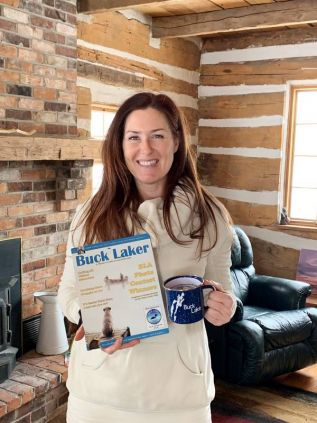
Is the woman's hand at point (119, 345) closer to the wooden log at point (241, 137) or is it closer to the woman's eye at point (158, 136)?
the woman's eye at point (158, 136)

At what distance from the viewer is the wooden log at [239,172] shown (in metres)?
4.49

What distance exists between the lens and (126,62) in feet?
12.4

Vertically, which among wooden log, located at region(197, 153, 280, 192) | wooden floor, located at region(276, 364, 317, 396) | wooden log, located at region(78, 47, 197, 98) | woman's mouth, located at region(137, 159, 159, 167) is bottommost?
wooden floor, located at region(276, 364, 317, 396)

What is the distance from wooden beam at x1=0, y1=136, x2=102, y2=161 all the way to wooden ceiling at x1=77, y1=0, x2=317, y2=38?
0.89 metres

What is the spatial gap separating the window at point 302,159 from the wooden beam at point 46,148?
2.12 metres

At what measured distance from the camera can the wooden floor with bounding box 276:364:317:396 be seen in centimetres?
333

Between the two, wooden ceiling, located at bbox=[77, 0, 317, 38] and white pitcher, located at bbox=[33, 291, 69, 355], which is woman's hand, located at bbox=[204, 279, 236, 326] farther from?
wooden ceiling, located at bbox=[77, 0, 317, 38]

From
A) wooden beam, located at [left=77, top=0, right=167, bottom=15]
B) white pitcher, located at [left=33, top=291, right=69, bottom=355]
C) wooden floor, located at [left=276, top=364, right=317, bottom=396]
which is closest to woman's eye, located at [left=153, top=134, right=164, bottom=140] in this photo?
white pitcher, located at [left=33, top=291, right=69, bottom=355]

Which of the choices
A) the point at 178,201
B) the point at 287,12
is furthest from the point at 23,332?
the point at 287,12

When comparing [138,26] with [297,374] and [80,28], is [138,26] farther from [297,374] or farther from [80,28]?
[297,374]

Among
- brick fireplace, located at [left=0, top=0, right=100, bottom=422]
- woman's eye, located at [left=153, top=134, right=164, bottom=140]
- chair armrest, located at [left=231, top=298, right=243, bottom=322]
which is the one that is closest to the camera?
woman's eye, located at [left=153, top=134, right=164, bottom=140]

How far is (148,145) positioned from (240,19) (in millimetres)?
2851

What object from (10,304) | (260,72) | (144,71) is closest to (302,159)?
(260,72)

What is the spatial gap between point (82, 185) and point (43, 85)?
65cm
